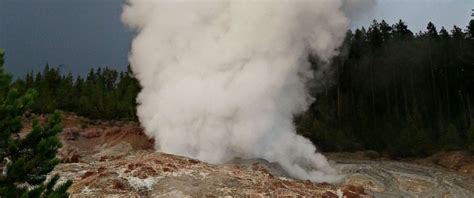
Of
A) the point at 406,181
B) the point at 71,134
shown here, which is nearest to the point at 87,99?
the point at 71,134

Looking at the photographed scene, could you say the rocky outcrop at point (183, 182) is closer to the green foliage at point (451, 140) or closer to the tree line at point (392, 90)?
the green foliage at point (451, 140)

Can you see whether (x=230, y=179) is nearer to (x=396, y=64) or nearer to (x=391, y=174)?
(x=391, y=174)

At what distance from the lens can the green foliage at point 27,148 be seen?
1471 centimetres

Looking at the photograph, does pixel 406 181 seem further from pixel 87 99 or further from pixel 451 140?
pixel 87 99

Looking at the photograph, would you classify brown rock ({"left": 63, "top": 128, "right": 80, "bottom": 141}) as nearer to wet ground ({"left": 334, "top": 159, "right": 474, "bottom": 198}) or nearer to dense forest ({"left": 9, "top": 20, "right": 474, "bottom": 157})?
dense forest ({"left": 9, "top": 20, "right": 474, "bottom": 157})

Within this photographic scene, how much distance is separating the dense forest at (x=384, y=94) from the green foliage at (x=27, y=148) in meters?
40.7

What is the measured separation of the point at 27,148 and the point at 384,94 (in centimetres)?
5815

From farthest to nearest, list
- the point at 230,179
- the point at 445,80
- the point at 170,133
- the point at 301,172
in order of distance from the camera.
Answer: the point at 445,80, the point at 170,133, the point at 301,172, the point at 230,179

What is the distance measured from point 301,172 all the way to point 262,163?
375cm

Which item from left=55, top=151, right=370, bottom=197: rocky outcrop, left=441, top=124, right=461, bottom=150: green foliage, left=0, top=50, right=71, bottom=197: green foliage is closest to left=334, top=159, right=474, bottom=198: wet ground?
left=55, top=151, right=370, bottom=197: rocky outcrop

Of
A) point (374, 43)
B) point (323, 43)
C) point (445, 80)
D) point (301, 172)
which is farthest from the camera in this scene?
point (374, 43)

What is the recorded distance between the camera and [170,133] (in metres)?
35.3

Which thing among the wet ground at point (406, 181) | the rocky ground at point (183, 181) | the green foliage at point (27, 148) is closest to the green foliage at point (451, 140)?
the wet ground at point (406, 181)

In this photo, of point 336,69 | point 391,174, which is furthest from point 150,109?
point 336,69
